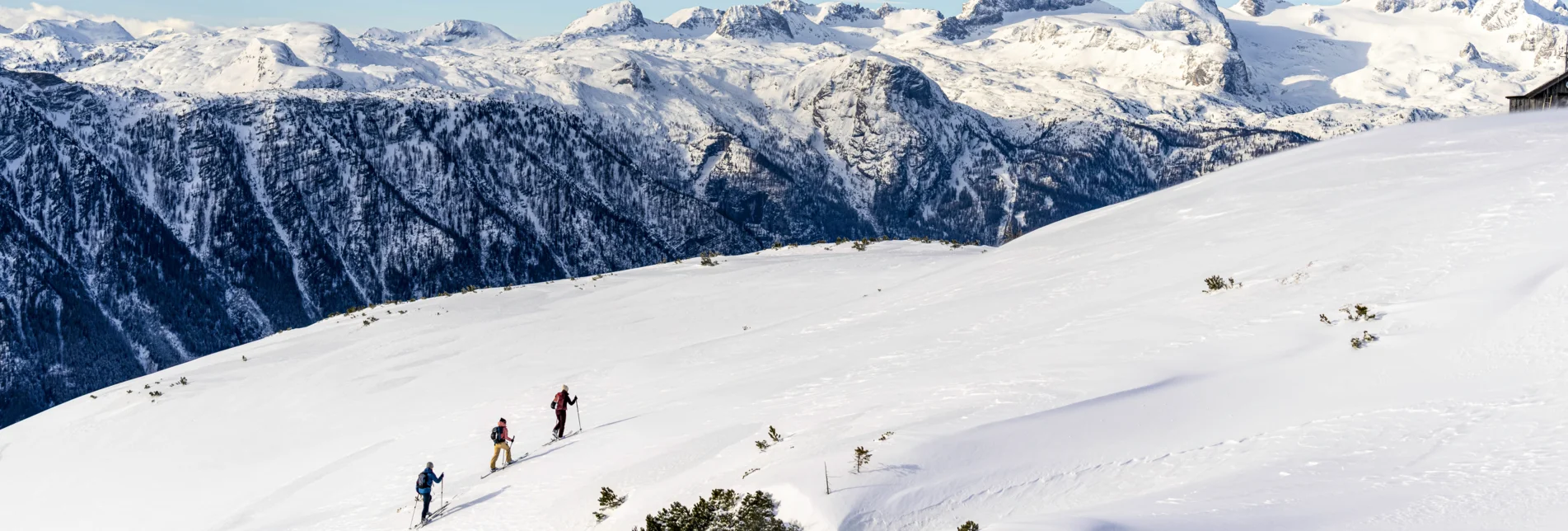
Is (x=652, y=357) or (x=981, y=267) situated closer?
(x=652, y=357)

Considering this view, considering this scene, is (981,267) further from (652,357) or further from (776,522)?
(776,522)

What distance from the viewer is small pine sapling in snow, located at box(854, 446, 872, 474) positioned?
54.9ft

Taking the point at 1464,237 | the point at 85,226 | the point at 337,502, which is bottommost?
the point at 337,502

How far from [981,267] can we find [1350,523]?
80.0ft

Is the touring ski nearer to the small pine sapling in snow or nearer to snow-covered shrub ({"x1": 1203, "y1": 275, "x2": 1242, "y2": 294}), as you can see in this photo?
the small pine sapling in snow

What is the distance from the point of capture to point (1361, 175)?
3117 centimetres

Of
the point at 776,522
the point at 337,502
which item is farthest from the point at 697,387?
the point at 776,522

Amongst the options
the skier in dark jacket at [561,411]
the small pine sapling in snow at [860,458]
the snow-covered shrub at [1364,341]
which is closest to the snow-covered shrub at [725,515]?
the small pine sapling in snow at [860,458]

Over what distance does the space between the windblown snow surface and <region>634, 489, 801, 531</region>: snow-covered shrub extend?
35 cm

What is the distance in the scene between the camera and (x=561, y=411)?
88.0ft

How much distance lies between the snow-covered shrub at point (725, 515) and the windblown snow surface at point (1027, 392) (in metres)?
0.35

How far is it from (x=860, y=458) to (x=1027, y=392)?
444 cm

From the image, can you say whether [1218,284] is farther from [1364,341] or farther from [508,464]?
[508,464]

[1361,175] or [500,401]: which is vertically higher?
[1361,175]
